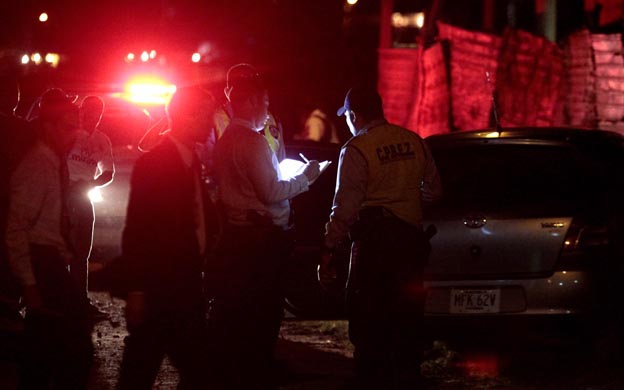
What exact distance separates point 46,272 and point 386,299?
206cm

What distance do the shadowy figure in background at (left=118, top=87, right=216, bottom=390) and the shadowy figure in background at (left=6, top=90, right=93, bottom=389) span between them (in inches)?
11.1

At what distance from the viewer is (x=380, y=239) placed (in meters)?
6.59

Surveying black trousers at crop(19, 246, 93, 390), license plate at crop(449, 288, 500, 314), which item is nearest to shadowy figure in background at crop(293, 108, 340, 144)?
license plate at crop(449, 288, 500, 314)

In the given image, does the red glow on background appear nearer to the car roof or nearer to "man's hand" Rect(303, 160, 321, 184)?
the car roof

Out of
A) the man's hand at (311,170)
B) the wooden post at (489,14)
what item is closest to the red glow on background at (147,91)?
the man's hand at (311,170)

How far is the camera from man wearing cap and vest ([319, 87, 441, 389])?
657cm

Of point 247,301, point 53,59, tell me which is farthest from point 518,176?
point 53,59

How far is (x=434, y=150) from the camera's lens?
8.15 m

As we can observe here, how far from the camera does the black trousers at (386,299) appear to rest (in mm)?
6609

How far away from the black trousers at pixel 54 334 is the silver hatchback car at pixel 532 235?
A: 9.15 ft

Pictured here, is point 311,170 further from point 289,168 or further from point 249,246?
point 249,246

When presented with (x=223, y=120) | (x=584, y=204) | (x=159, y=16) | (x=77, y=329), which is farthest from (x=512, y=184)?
(x=159, y=16)

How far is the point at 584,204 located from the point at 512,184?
54 centimetres

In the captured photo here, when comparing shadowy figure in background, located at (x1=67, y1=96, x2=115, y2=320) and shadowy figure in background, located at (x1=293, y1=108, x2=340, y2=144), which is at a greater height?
shadowy figure in background, located at (x1=293, y1=108, x2=340, y2=144)
